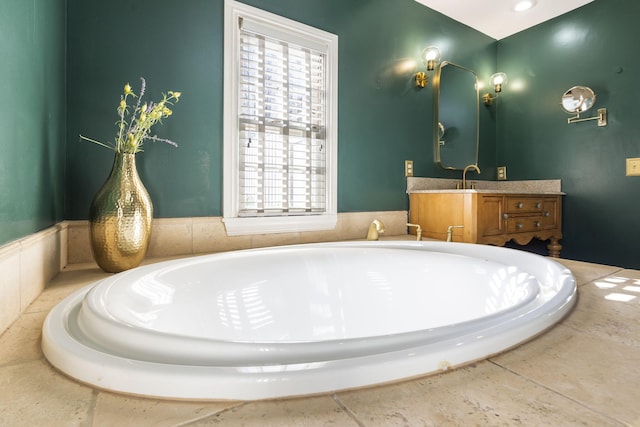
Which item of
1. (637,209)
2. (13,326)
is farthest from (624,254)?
(13,326)

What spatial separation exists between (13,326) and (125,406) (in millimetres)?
514

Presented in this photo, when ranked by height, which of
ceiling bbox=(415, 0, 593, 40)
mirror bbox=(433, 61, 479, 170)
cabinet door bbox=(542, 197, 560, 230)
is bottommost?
cabinet door bbox=(542, 197, 560, 230)

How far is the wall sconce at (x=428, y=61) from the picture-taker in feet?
8.33

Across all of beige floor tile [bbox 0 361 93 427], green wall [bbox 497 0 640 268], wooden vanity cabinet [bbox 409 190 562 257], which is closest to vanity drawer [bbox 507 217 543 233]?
wooden vanity cabinet [bbox 409 190 562 257]

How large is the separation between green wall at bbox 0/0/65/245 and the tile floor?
0.44 meters

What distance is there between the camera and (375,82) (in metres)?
2.35

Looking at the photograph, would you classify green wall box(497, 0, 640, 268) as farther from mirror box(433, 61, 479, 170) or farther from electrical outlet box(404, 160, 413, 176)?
electrical outlet box(404, 160, 413, 176)

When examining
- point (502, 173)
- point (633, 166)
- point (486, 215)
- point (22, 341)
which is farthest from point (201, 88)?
point (633, 166)

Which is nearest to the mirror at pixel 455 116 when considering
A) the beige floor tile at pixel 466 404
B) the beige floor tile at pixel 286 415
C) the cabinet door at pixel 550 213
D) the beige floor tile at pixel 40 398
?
the cabinet door at pixel 550 213

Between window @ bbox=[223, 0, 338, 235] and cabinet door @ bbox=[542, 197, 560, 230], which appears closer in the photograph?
window @ bbox=[223, 0, 338, 235]

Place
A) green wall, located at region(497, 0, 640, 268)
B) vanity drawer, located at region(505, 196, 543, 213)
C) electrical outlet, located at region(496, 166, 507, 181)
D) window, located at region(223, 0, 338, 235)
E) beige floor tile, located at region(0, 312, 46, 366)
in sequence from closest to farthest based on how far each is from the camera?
beige floor tile, located at region(0, 312, 46, 366) < window, located at region(223, 0, 338, 235) < vanity drawer, located at region(505, 196, 543, 213) < green wall, located at region(497, 0, 640, 268) < electrical outlet, located at region(496, 166, 507, 181)

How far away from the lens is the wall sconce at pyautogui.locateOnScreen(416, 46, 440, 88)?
8.33 ft

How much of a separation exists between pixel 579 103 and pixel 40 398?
138 inches

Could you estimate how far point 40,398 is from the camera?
17.8 inches
